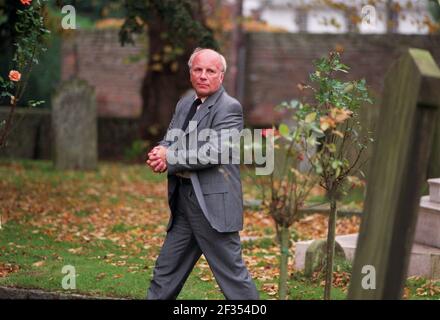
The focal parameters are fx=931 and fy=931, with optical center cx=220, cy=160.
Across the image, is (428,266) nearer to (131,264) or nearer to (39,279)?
(131,264)

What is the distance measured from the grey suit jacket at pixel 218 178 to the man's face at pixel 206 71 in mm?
104

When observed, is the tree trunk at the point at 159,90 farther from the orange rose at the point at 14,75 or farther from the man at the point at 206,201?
the man at the point at 206,201

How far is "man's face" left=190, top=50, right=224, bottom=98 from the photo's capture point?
662 centimetres

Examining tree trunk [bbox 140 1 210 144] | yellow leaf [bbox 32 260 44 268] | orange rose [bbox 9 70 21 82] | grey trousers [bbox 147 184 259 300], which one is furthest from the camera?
tree trunk [bbox 140 1 210 144]

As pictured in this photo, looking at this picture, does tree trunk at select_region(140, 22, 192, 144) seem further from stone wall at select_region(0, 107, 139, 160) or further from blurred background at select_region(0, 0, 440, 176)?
stone wall at select_region(0, 107, 139, 160)

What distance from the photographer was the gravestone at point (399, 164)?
5.42m

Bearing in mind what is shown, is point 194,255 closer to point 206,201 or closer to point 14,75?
point 206,201

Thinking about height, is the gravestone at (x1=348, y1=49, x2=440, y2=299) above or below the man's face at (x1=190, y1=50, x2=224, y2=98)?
below

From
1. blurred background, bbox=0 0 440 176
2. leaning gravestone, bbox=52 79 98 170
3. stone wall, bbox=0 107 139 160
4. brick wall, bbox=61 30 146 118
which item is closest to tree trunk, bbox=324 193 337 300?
blurred background, bbox=0 0 440 176

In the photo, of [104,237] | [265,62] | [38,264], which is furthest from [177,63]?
[38,264]

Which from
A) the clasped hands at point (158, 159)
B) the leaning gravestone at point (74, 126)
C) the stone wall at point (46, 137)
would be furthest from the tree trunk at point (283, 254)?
the stone wall at point (46, 137)

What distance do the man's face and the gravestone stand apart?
57.2 inches

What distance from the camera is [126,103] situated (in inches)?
1098
